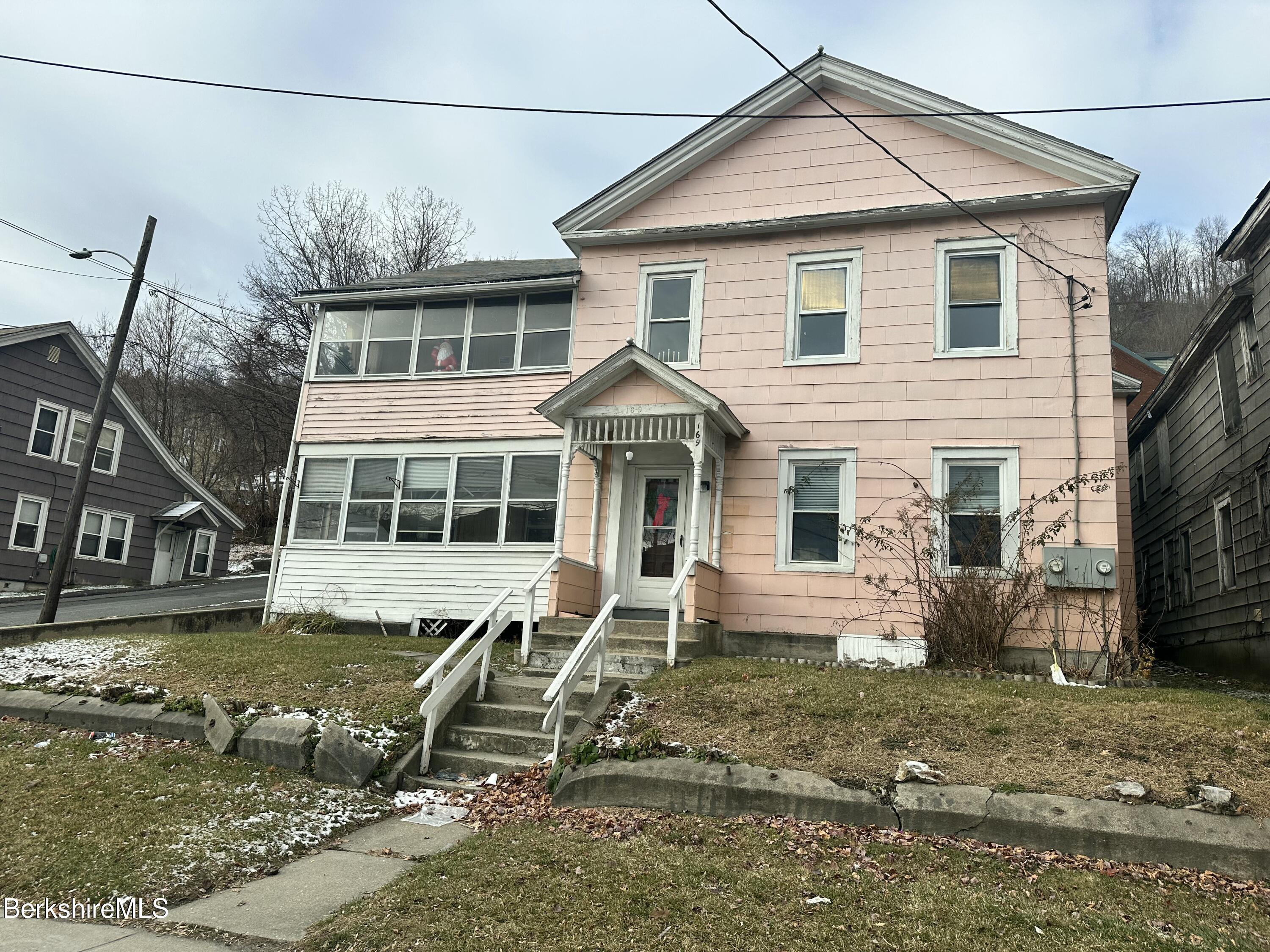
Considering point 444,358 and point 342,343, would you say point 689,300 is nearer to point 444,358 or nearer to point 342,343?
point 444,358

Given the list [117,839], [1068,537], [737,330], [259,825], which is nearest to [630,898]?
[259,825]

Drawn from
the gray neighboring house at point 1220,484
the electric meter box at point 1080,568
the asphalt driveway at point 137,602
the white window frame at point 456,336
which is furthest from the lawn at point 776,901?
the asphalt driveway at point 137,602

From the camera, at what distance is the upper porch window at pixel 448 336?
13.8 meters

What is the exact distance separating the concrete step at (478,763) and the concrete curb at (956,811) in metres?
0.93

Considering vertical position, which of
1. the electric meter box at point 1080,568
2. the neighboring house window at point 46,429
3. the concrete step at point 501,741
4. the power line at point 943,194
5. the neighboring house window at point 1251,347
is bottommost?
the concrete step at point 501,741

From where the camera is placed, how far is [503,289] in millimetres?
13914

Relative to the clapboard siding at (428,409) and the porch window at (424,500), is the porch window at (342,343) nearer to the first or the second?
the clapboard siding at (428,409)

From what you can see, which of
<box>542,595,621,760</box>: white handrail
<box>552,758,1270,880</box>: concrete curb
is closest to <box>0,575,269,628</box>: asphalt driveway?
<box>542,595,621,760</box>: white handrail

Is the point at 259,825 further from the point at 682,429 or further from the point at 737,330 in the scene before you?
the point at 737,330

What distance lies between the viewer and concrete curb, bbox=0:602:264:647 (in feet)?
40.2

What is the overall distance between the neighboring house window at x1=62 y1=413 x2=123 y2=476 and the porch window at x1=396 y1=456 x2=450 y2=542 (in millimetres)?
13070

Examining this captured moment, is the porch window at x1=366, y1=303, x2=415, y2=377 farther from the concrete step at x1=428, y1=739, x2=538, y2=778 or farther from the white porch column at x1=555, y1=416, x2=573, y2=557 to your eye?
the concrete step at x1=428, y1=739, x2=538, y2=778

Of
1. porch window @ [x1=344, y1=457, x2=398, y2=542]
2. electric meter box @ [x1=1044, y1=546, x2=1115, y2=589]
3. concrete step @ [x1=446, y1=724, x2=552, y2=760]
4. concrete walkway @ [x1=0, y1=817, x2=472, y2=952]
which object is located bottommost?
concrete walkway @ [x1=0, y1=817, x2=472, y2=952]

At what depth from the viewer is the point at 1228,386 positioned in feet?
43.4
